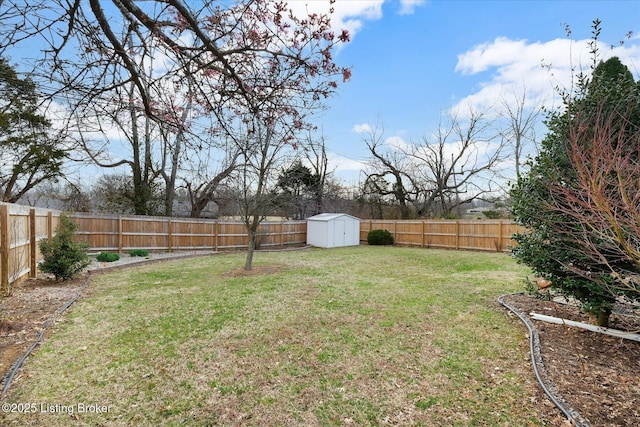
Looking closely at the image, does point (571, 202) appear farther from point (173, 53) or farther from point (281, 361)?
point (173, 53)

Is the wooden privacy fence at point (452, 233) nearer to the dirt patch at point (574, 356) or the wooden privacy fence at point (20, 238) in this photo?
the dirt patch at point (574, 356)

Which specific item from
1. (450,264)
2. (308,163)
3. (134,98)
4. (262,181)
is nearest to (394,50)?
(262,181)

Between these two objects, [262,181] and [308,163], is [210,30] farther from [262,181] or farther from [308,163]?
[308,163]

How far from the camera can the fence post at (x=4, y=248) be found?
5.35 meters

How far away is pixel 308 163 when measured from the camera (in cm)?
2334

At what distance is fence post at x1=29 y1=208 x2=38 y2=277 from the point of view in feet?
23.1

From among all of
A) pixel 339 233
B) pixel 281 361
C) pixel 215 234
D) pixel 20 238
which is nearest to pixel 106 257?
pixel 20 238

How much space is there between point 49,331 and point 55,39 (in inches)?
134

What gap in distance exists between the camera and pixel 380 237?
17250 mm

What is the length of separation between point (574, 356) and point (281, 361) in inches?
121

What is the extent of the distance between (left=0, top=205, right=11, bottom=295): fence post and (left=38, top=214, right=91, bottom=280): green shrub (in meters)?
1.39

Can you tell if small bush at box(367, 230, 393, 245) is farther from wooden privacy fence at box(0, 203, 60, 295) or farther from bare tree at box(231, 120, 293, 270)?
wooden privacy fence at box(0, 203, 60, 295)

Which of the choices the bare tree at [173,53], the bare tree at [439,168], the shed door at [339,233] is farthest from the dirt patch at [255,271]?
the bare tree at [439,168]

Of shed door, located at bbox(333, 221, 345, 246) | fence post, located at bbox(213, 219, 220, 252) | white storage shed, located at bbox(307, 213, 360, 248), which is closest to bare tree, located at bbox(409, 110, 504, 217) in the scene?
white storage shed, located at bbox(307, 213, 360, 248)
